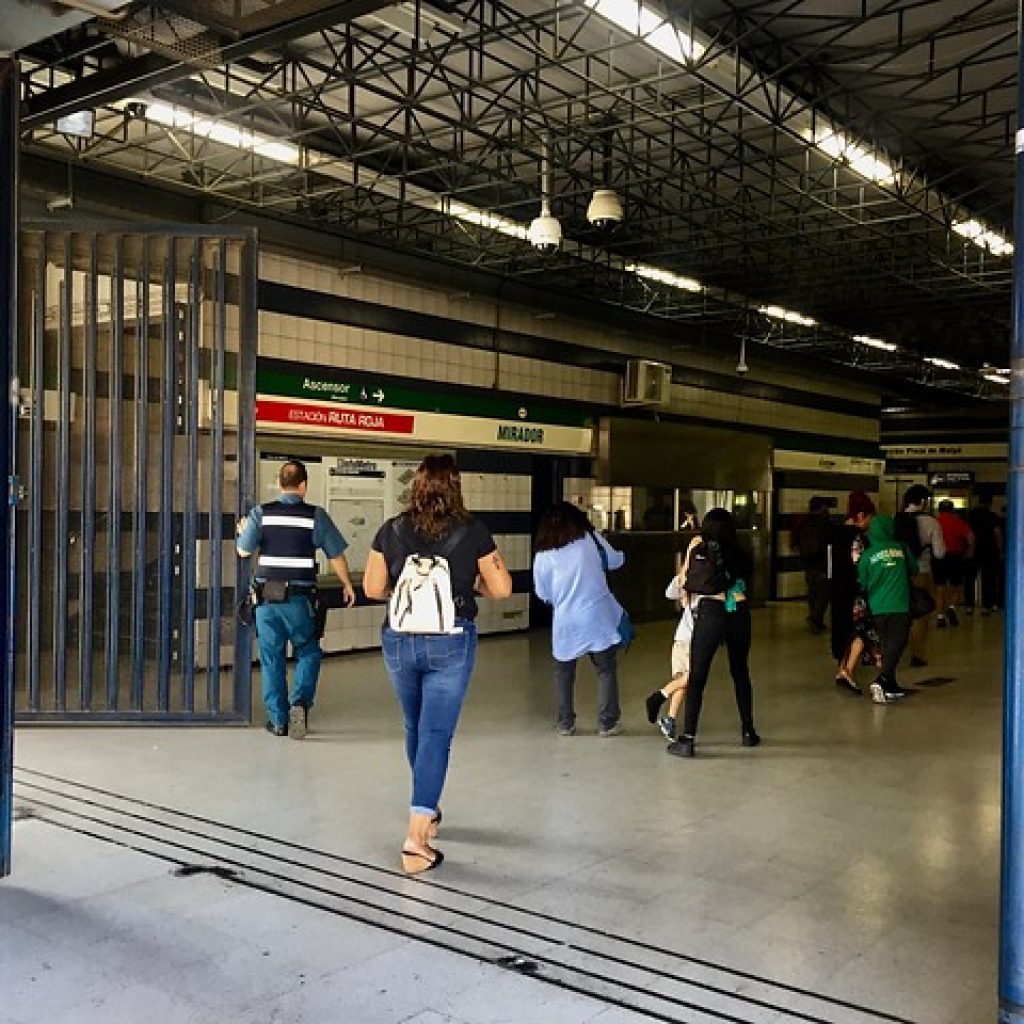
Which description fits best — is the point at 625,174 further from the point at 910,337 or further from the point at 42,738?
the point at 910,337

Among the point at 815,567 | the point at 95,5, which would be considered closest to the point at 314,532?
the point at 95,5

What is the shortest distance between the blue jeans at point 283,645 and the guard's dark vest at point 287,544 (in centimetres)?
16

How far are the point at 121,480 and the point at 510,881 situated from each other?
372cm

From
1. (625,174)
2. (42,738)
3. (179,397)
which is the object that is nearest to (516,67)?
(625,174)

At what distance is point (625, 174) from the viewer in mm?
10289

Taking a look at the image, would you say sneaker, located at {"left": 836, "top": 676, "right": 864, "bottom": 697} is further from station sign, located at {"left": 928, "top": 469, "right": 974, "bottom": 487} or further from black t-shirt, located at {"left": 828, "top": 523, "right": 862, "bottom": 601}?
station sign, located at {"left": 928, "top": 469, "right": 974, "bottom": 487}

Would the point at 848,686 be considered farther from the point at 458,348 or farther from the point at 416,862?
the point at 458,348

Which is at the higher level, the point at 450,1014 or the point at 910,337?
the point at 910,337

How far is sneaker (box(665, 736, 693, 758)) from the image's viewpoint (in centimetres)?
605

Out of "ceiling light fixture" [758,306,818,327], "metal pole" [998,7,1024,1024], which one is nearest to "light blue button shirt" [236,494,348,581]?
"metal pole" [998,7,1024,1024]

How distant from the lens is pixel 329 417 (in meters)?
9.80

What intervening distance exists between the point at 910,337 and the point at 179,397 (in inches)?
567

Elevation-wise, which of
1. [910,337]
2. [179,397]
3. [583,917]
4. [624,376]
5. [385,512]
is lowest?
[583,917]

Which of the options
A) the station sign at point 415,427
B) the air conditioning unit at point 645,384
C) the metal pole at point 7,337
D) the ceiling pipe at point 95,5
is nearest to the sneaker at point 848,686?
the station sign at point 415,427
